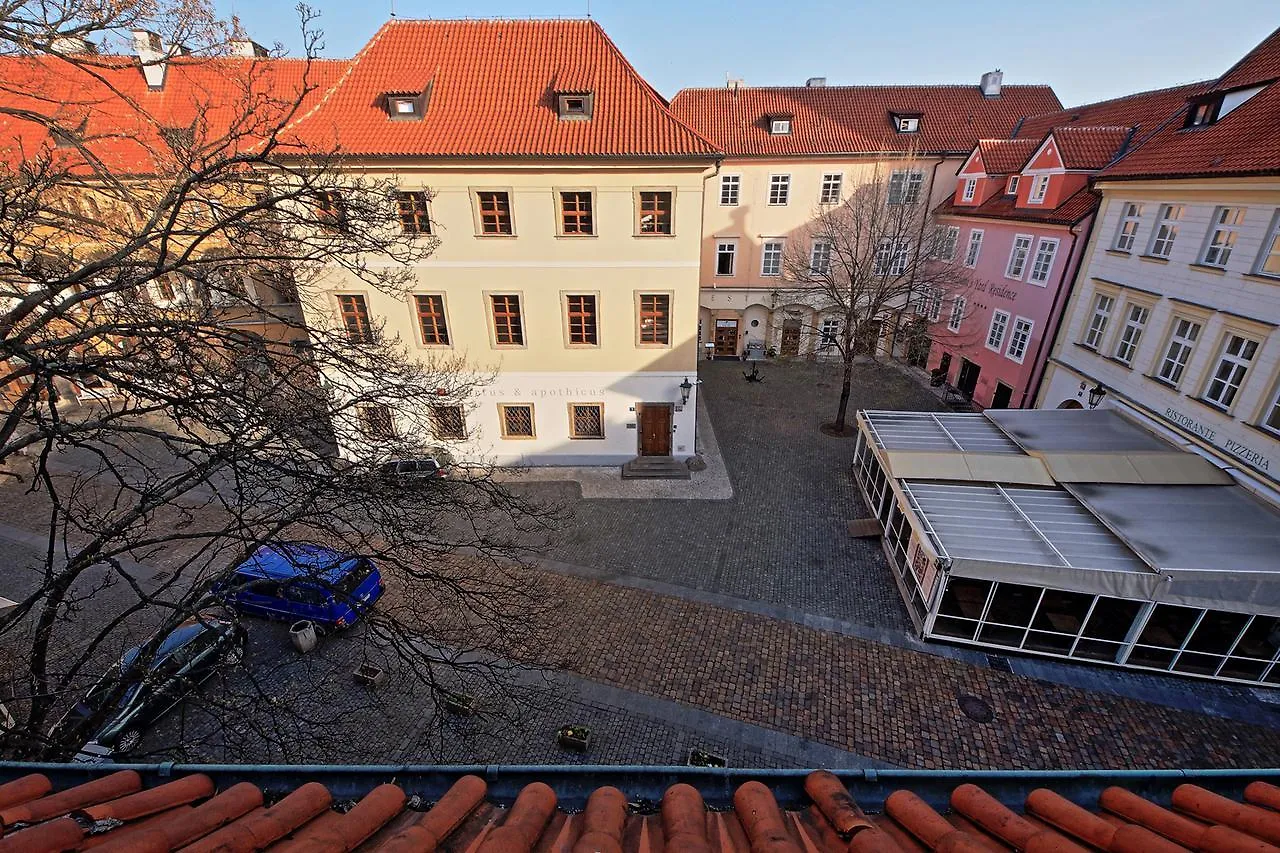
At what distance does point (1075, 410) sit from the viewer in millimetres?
15953

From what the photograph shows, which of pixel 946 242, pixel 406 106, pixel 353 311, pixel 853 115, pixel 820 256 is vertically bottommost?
pixel 353 311

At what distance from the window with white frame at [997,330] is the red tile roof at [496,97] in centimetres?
1380

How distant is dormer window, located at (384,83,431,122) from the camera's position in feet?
48.6

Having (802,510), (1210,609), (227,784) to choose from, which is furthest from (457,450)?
(1210,609)

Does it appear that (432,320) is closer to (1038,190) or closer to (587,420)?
(587,420)

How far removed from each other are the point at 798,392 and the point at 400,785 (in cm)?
2310

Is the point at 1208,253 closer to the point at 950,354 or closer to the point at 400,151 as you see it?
the point at 950,354

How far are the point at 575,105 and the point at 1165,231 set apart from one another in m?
15.6

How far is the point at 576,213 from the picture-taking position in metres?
15.2

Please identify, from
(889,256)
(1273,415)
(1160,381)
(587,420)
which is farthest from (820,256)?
(1273,415)

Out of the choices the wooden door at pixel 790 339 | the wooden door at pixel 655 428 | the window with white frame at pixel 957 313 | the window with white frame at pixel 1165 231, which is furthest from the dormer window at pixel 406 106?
the window with white frame at pixel 957 313

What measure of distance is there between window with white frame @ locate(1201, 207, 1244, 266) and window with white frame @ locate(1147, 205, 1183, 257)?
0.92 m

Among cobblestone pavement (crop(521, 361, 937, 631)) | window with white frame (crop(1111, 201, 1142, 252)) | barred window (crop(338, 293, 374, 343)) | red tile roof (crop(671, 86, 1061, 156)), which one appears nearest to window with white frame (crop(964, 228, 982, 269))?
red tile roof (crop(671, 86, 1061, 156))

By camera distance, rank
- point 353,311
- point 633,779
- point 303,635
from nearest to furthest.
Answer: point 633,779
point 303,635
point 353,311
